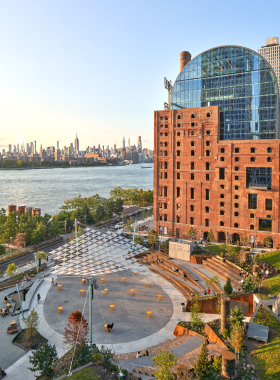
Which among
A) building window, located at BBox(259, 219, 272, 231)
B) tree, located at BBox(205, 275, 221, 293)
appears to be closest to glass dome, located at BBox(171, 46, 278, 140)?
building window, located at BBox(259, 219, 272, 231)

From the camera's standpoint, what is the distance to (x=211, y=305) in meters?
30.3

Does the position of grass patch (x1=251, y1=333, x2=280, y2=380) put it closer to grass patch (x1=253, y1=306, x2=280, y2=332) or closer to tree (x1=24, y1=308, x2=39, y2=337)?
grass patch (x1=253, y1=306, x2=280, y2=332)

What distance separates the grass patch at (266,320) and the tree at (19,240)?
44711mm

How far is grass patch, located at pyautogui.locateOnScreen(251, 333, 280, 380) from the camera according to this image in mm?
18031

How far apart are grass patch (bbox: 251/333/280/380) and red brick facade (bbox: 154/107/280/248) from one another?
31.7 meters

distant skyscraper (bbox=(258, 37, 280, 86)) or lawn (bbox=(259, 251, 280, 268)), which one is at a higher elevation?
distant skyscraper (bbox=(258, 37, 280, 86))

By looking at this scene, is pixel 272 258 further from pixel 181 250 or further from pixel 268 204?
pixel 181 250

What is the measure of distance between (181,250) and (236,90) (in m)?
31.7

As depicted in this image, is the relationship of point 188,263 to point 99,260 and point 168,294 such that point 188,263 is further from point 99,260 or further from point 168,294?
point 99,260

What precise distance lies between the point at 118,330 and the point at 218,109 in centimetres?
4211

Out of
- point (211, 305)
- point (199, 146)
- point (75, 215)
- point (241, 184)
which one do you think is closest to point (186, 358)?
point (211, 305)

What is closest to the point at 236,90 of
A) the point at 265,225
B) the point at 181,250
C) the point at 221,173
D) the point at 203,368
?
the point at 221,173

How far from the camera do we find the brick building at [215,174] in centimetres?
5034

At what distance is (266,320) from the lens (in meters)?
24.4
